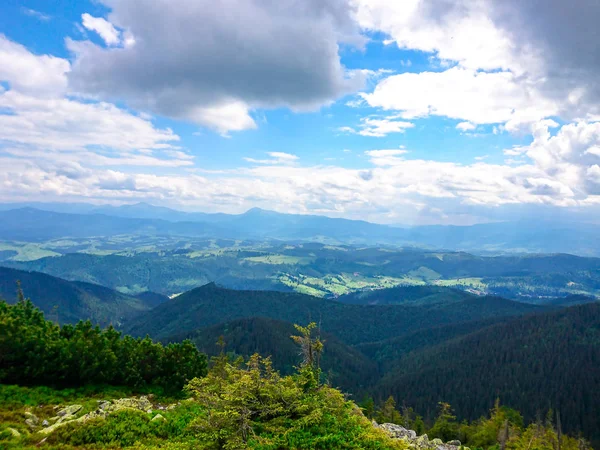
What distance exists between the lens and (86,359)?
4069cm

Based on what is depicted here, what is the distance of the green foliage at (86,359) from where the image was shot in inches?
1531

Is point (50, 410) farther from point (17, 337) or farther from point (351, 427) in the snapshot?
point (351, 427)

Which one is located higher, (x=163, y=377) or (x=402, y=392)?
(x=163, y=377)

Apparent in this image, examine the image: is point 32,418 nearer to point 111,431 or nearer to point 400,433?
point 111,431

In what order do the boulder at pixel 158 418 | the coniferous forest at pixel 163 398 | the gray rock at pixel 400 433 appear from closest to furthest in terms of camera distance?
the coniferous forest at pixel 163 398
the boulder at pixel 158 418
the gray rock at pixel 400 433

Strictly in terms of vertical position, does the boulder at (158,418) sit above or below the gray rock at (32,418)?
above

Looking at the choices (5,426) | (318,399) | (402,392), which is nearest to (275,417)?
(318,399)

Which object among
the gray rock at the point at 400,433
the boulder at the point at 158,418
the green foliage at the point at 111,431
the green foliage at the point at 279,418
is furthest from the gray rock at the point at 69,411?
the gray rock at the point at 400,433

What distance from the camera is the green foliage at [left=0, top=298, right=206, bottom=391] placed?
38.9 m

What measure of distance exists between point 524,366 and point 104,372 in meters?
213

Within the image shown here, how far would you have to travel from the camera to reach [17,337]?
1551 inches

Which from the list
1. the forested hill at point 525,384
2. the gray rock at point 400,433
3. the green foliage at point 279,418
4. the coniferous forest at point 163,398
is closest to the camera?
the green foliage at point 279,418

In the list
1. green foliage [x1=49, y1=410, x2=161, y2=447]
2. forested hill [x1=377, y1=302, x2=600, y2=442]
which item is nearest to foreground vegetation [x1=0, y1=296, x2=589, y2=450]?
green foliage [x1=49, y1=410, x2=161, y2=447]

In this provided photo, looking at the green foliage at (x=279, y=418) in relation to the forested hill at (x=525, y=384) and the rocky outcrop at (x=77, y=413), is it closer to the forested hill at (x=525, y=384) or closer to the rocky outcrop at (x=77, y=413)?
the rocky outcrop at (x=77, y=413)
